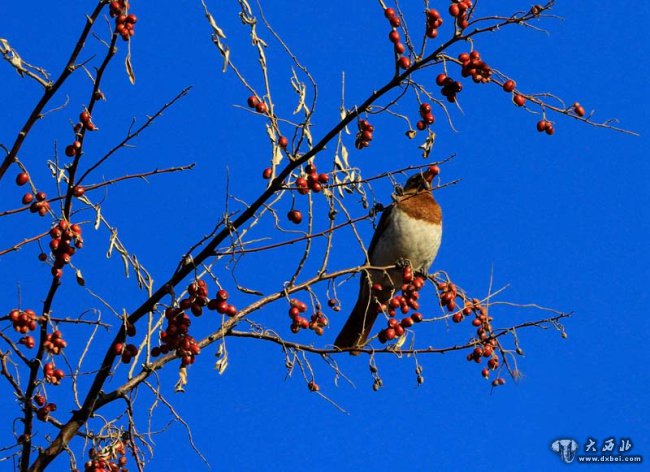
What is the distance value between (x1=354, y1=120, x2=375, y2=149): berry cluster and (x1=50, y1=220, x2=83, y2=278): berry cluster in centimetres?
121

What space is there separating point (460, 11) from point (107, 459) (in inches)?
90.9

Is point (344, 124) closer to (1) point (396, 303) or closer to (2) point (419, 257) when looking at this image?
(1) point (396, 303)

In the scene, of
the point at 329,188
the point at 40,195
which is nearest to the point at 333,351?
the point at 329,188

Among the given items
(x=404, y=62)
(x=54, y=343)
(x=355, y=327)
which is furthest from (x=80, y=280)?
(x=355, y=327)

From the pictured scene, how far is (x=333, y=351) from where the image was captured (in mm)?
4465

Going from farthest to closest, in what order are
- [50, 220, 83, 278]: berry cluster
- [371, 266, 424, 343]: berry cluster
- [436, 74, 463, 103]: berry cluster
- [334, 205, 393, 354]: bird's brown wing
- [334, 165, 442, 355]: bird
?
1. [334, 165, 442, 355]: bird
2. [334, 205, 393, 354]: bird's brown wing
3. [371, 266, 424, 343]: berry cluster
4. [436, 74, 463, 103]: berry cluster
5. [50, 220, 83, 278]: berry cluster

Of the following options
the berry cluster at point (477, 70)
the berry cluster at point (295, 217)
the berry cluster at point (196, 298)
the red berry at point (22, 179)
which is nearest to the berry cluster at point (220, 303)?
the berry cluster at point (196, 298)

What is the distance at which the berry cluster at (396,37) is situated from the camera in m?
3.82

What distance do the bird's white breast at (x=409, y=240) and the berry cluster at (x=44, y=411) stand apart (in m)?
4.07

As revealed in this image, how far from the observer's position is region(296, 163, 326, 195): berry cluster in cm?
390

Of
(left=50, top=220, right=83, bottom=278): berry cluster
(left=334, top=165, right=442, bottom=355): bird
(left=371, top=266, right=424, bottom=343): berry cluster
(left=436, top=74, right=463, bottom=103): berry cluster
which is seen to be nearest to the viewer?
(left=50, top=220, right=83, bottom=278): berry cluster

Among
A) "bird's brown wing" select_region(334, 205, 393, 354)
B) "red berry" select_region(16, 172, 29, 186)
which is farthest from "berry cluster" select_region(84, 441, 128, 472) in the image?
"bird's brown wing" select_region(334, 205, 393, 354)

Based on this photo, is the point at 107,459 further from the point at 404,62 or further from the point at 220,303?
the point at 404,62

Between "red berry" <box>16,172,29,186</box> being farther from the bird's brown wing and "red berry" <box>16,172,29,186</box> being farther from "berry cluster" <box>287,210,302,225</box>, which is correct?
the bird's brown wing
